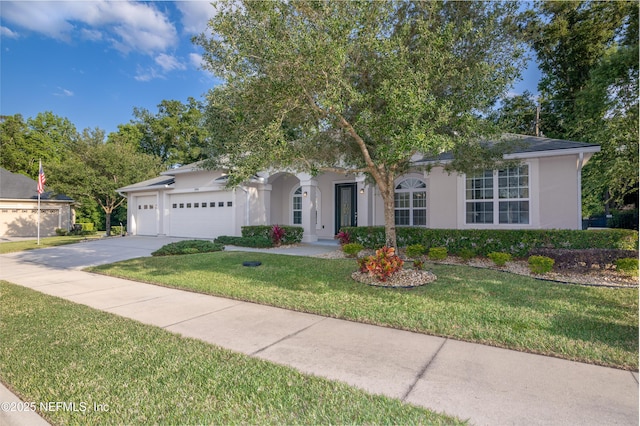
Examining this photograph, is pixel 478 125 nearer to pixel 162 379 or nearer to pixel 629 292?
pixel 629 292

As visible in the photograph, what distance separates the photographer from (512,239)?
907cm

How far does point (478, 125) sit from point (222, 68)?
464 centimetres

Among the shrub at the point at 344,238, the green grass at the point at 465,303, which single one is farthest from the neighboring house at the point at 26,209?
the shrub at the point at 344,238

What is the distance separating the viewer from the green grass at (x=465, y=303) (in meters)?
3.91

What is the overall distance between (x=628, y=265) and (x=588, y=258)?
2.12 ft

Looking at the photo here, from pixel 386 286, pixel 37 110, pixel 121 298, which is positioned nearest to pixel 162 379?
pixel 121 298

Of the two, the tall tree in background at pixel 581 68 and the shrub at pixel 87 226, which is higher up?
the tall tree in background at pixel 581 68

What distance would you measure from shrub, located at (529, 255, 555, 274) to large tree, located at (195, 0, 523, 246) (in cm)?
322

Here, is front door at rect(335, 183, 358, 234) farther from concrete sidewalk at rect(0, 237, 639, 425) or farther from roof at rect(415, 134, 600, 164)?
concrete sidewalk at rect(0, 237, 639, 425)

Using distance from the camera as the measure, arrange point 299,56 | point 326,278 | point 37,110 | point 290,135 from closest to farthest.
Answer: point 299,56
point 290,135
point 326,278
point 37,110

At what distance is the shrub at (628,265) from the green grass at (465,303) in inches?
47.6

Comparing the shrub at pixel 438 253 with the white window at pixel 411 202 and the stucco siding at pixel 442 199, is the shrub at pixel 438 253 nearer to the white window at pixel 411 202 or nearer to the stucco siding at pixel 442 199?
the stucco siding at pixel 442 199

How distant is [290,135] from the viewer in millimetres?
6918

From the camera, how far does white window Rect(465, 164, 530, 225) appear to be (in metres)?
10.4
